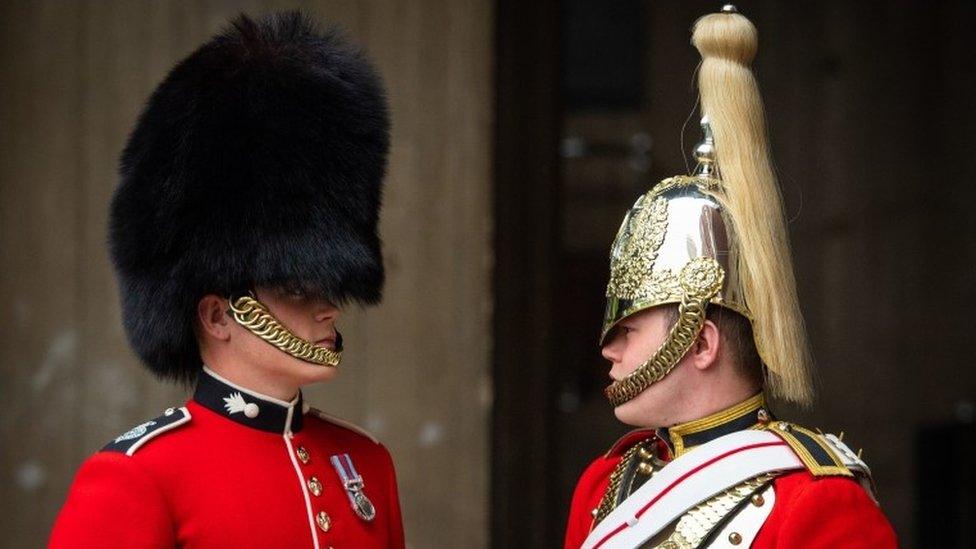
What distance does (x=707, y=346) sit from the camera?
2.78 m

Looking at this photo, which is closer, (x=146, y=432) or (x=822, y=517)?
(x=822, y=517)

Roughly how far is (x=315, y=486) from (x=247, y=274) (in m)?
0.39

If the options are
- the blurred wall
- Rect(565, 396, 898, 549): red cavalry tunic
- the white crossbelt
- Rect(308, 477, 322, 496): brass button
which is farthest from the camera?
the blurred wall

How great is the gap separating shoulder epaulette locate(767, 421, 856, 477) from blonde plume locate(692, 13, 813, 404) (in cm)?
6

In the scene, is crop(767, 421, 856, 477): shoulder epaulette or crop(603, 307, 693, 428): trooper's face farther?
crop(603, 307, 693, 428): trooper's face

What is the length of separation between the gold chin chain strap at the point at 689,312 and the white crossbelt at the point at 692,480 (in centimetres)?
16

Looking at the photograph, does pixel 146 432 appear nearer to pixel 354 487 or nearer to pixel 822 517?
pixel 354 487

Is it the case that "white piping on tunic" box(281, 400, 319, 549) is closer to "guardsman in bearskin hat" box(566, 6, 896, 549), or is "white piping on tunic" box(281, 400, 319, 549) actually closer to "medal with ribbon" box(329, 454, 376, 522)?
"medal with ribbon" box(329, 454, 376, 522)

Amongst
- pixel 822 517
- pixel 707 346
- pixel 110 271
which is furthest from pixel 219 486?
pixel 110 271

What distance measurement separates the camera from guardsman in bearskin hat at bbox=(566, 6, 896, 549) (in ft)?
8.90

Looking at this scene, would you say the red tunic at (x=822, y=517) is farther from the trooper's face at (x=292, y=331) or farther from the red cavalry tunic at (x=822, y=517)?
the trooper's face at (x=292, y=331)

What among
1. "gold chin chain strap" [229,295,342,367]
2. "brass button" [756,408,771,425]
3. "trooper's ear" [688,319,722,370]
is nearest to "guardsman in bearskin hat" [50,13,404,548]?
"gold chin chain strap" [229,295,342,367]

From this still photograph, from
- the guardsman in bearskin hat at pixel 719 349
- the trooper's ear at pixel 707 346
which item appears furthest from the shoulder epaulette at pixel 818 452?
the trooper's ear at pixel 707 346

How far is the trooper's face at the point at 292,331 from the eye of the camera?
2.77 m
